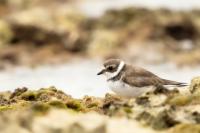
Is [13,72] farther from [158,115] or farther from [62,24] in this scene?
[158,115]

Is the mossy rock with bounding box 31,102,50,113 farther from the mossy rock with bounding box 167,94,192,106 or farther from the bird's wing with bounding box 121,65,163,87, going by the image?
the bird's wing with bounding box 121,65,163,87

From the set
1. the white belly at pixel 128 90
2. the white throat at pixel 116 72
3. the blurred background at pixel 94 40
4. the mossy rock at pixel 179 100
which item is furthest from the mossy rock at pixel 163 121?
the blurred background at pixel 94 40

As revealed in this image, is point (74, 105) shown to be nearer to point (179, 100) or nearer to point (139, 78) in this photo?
point (139, 78)

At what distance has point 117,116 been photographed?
12586mm

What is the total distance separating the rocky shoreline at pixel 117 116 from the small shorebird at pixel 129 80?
60 cm

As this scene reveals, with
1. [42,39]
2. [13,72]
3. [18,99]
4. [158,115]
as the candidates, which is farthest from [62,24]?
[158,115]

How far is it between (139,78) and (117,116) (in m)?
2.76

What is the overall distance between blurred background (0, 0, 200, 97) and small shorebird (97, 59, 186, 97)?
16.2 m

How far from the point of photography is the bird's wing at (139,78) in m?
15.1

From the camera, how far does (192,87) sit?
47.9 ft

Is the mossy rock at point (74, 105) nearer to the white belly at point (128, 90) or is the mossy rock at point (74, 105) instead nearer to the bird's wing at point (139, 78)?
the white belly at point (128, 90)

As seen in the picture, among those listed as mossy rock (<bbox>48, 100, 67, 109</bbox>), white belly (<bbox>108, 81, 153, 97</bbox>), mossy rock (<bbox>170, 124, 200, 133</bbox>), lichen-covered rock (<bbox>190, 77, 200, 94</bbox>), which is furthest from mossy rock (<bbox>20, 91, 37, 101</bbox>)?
mossy rock (<bbox>170, 124, 200, 133</bbox>)

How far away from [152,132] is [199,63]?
74.3 ft

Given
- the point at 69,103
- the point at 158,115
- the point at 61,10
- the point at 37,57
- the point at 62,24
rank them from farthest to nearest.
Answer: the point at 61,10, the point at 62,24, the point at 37,57, the point at 69,103, the point at 158,115
